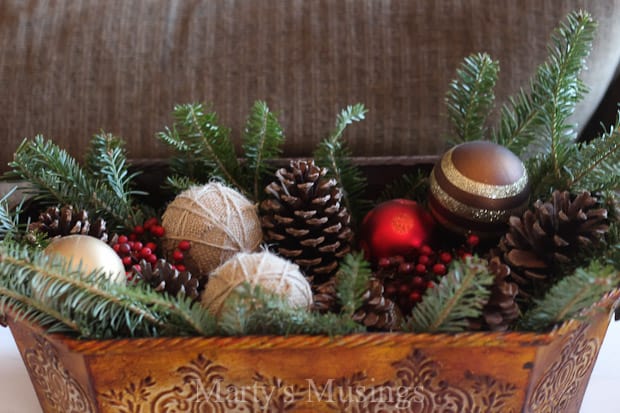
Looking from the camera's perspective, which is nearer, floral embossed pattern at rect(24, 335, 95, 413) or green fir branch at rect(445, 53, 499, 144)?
floral embossed pattern at rect(24, 335, 95, 413)

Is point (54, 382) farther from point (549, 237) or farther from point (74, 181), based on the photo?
point (549, 237)

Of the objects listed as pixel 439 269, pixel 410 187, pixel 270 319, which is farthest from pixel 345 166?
pixel 270 319

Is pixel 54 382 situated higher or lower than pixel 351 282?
lower

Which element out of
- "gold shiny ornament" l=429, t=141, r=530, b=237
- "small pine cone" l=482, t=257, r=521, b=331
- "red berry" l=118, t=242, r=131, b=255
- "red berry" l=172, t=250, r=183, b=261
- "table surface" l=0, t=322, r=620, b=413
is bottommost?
"table surface" l=0, t=322, r=620, b=413

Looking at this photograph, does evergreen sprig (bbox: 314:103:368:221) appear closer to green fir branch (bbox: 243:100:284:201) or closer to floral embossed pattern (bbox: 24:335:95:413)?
green fir branch (bbox: 243:100:284:201)

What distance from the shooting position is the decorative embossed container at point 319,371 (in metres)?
0.42

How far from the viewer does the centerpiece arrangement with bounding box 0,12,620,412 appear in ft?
1.37

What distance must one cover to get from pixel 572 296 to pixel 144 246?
379 mm

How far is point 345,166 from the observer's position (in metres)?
0.66

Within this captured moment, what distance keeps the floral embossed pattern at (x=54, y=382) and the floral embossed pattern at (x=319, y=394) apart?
0.03 metres

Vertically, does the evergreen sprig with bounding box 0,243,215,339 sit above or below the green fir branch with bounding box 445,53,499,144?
below

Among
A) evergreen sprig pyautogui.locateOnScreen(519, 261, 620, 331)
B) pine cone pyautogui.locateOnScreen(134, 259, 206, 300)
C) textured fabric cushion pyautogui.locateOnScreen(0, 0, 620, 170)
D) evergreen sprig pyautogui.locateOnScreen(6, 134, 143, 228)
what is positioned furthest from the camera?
textured fabric cushion pyautogui.locateOnScreen(0, 0, 620, 170)

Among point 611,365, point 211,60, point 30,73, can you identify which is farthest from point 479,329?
point 30,73

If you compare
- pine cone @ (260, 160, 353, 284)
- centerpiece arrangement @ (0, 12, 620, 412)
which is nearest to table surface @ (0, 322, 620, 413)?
centerpiece arrangement @ (0, 12, 620, 412)
